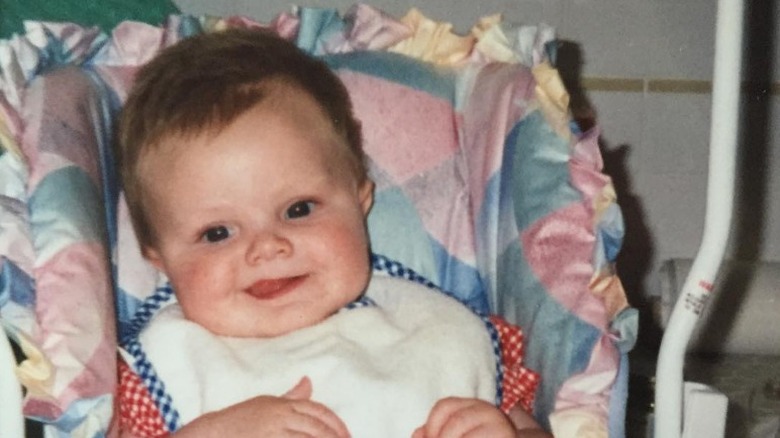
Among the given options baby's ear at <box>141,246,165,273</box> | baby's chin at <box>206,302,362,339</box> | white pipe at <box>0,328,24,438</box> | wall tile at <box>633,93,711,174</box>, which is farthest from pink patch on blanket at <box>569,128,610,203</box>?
wall tile at <box>633,93,711,174</box>

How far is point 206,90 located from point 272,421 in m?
0.33

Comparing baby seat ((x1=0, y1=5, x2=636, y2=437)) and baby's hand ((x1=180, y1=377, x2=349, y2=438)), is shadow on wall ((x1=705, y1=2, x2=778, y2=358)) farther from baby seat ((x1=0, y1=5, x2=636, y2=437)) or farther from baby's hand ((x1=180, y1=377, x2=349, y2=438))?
baby's hand ((x1=180, y1=377, x2=349, y2=438))

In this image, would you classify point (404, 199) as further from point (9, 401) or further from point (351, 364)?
point (9, 401)

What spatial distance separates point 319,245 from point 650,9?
856mm

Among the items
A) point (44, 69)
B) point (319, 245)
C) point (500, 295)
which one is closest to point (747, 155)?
point (500, 295)

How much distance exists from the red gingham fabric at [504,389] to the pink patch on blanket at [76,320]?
0.24ft

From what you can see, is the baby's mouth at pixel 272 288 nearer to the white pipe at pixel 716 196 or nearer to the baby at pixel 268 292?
the baby at pixel 268 292

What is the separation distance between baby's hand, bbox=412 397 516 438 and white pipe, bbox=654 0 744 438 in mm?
143

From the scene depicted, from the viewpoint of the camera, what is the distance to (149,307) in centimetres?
109

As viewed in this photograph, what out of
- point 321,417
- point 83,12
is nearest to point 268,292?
point 321,417

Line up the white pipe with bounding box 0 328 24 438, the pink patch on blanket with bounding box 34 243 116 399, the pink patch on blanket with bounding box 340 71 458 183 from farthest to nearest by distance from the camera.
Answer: the pink patch on blanket with bounding box 340 71 458 183, the pink patch on blanket with bounding box 34 243 116 399, the white pipe with bounding box 0 328 24 438

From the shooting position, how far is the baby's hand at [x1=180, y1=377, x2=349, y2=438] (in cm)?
89

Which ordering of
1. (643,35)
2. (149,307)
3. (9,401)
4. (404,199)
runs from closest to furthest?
(9,401) → (149,307) → (404,199) → (643,35)

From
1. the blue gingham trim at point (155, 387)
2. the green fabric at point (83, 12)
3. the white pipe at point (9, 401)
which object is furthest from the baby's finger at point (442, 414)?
the green fabric at point (83, 12)
